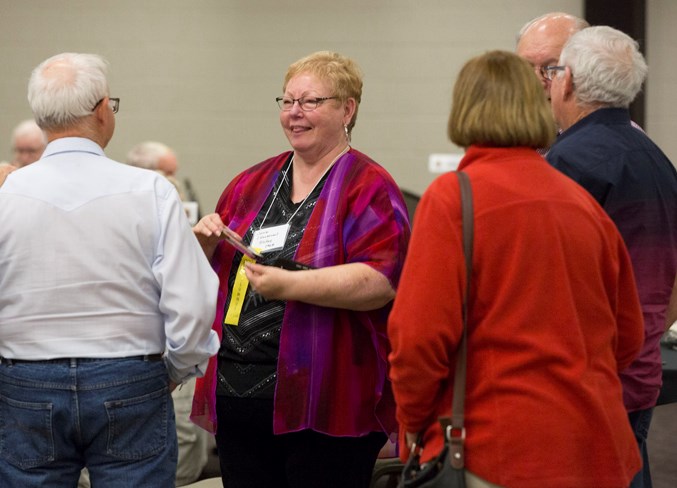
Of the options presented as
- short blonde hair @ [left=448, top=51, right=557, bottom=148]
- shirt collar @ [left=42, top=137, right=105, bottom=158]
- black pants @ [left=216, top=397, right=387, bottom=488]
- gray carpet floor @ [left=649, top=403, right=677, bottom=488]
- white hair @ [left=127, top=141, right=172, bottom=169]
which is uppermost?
short blonde hair @ [left=448, top=51, right=557, bottom=148]

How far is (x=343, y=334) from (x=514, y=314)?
2.38 feet

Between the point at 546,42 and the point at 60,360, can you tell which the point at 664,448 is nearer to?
the point at 546,42

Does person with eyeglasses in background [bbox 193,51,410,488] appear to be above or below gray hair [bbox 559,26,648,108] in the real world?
below

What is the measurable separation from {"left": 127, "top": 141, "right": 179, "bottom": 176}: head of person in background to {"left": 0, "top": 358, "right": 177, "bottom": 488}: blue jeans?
405 cm

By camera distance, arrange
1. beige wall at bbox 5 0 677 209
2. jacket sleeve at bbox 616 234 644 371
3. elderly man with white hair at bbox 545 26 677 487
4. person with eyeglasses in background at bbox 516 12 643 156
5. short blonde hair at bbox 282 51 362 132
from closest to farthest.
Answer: jacket sleeve at bbox 616 234 644 371
elderly man with white hair at bbox 545 26 677 487
short blonde hair at bbox 282 51 362 132
person with eyeglasses in background at bbox 516 12 643 156
beige wall at bbox 5 0 677 209

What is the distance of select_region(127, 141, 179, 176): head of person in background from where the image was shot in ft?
19.9

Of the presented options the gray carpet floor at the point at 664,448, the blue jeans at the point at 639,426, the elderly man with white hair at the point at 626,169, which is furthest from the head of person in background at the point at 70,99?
the gray carpet floor at the point at 664,448

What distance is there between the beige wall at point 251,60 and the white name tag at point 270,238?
4005mm

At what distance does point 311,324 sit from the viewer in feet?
7.64

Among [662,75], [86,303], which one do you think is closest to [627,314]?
[86,303]

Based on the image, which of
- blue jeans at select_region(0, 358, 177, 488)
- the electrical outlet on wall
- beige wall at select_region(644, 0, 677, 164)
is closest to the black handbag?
blue jeans at select_region(0, 358, 177, 488)

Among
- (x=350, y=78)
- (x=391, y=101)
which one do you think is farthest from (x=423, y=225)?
(x=391, y=101)

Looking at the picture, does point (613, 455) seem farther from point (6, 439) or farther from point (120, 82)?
point (120, 82)

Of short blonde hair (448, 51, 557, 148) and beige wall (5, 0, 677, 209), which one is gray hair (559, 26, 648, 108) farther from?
beige wall (5, 0, 677, 209)
